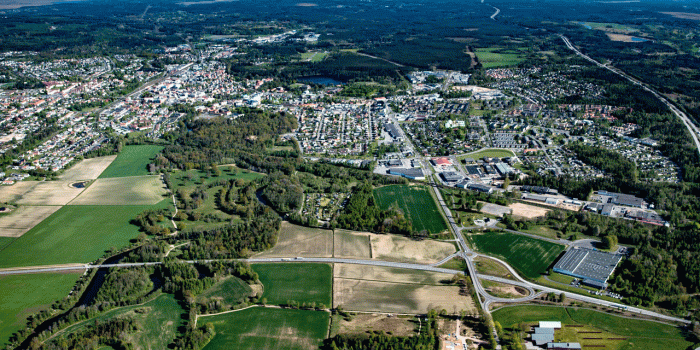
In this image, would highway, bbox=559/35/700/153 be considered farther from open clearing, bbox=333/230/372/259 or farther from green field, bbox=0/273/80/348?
green field, bbox=0/273/80/348

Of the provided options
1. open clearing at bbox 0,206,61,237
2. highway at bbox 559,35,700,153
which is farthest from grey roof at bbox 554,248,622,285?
open clearing at bbox 0,206,61,237

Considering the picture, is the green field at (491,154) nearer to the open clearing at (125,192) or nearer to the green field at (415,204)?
the green field at (415,204)

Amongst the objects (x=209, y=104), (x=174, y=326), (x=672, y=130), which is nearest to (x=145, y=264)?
(x=174, y=326)

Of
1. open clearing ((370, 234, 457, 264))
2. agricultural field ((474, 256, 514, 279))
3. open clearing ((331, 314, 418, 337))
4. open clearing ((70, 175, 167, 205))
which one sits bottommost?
open clearing ((331, 314, 418, 337))

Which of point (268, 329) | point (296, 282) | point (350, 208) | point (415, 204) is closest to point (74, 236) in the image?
point (296, 282)

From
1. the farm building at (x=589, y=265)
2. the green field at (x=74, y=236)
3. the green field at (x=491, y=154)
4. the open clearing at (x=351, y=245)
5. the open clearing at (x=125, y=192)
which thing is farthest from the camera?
the green field at (x=491, y=154)

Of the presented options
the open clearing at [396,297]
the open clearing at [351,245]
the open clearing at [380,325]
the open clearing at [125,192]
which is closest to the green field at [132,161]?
the open clearing at [125,192]

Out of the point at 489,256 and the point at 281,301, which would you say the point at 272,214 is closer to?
the point at 281,301
